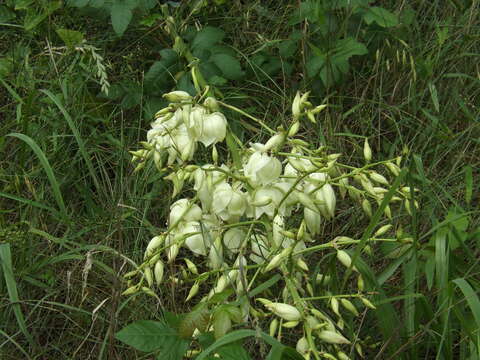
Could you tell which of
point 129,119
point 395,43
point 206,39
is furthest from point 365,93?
point 129,119

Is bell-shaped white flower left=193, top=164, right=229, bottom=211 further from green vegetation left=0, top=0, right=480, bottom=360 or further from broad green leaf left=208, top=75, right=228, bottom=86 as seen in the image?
broad green leaf left=208, top=75, right=228, bottom=86

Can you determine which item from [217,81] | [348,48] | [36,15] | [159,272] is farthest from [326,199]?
[36,15]

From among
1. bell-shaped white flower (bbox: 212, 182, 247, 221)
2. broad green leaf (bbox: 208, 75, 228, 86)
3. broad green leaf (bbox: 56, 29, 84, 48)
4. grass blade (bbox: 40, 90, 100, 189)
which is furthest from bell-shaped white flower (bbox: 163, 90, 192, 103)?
broad green leaf (bbox: 56, 29, 84, 48)

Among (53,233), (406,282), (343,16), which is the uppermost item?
(343,16)

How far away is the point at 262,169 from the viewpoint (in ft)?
4.98

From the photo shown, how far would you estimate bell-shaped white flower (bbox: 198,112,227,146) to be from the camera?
1.59 m

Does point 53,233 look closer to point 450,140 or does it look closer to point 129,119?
point 129,119

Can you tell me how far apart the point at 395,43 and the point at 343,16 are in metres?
0.23

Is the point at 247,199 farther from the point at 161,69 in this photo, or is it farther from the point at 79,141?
the point at 161,69

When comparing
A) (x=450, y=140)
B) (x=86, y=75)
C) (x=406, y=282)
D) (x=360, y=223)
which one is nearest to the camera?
(x=406, y=282)

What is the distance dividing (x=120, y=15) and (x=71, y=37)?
0.83 feet


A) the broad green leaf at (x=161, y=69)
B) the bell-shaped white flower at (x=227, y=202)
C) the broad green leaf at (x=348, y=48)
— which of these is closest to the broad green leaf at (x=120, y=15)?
the broad green leaf at (x=161, y=69)

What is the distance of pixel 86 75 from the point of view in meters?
2.52

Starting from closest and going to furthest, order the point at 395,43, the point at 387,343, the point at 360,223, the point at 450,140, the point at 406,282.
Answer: the point at 387,343, the point at 406,282, the point at 360,223, the point at 450,140, the point at 395,43
